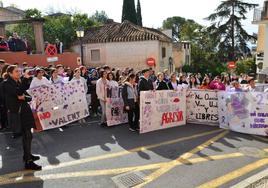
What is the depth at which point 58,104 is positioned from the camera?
9195 millimetres

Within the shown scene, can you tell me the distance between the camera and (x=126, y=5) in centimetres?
4462

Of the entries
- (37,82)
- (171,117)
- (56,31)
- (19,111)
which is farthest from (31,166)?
(56,31)

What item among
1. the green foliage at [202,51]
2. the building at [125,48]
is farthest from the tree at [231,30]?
the building at [125,48]

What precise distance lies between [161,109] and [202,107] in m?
1.62

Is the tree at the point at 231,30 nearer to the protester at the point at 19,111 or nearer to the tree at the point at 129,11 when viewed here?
the tree at the point at 129,11

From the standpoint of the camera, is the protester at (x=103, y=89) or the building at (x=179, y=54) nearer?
the protester at (x=103, y=89)

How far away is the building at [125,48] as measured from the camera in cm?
2978

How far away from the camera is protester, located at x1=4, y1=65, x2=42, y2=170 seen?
5848 mm

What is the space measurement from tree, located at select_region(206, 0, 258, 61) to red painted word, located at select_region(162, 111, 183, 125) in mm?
41283

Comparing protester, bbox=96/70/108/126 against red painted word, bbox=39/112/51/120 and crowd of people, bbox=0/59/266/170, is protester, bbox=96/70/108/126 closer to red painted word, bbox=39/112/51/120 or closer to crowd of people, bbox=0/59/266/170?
crowd of people, bbox=0/59/266/170

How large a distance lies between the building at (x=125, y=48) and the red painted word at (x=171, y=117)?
64.4 feet

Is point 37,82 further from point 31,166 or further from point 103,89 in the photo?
point 31,166

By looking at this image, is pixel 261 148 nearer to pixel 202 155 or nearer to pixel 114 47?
pixel 202 155

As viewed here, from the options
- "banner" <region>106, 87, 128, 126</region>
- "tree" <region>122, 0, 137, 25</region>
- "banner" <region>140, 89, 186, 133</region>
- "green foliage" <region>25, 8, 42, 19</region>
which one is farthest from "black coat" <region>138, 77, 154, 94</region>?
"tree" <region>122, 0, 137, 25</region>
